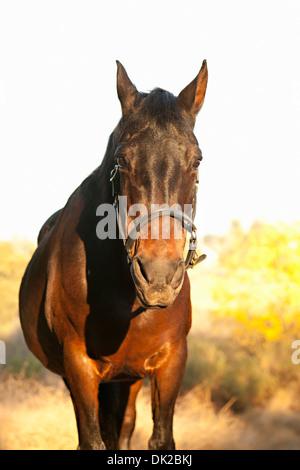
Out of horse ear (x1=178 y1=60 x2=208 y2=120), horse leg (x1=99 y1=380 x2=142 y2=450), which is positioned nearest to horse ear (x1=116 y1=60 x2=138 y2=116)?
horse ear (x1=178 y1=60 x2=208 y2=120)

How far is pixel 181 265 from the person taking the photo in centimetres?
299

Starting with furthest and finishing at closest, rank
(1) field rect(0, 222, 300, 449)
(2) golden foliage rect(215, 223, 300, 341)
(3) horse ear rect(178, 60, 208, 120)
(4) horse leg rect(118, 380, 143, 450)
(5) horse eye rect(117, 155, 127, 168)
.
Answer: (2) golden foliage rect(215, 223, 300, 341), (1) field rect(0, 222, 300, 449), (4) horse leg rect(118, 380, 143, 450), (3) horse ear rect(178, 60, 208, 120), (5) horse eye rect(117, 155, 127, 168)

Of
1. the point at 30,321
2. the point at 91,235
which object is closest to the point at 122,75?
the point at 91,235

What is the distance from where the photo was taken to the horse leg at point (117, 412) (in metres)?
5.35

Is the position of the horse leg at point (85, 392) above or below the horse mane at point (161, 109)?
below

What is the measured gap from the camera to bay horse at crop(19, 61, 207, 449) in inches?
121

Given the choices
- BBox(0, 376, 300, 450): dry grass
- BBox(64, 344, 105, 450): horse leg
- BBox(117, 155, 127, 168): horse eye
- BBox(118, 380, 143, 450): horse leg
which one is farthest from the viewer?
BBox(0, 376, 300, 450): dry grass

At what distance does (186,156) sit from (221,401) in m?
11.6

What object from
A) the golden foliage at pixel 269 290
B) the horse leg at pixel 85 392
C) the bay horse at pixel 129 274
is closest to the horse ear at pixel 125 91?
the bay horse at pixel 129 274

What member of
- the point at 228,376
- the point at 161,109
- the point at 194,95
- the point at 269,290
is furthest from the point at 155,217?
the point at 269,290

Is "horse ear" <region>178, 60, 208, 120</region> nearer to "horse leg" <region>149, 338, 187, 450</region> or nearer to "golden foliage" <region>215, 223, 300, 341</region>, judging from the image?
"horse leg" <region>149, 338, 187, 450</region>

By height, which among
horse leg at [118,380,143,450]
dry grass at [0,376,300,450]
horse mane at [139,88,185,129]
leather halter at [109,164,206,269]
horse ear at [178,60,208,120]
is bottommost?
dry grass at [0,376,300,450]

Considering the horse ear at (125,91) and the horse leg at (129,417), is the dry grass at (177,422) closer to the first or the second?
the horse leg at (129,417)

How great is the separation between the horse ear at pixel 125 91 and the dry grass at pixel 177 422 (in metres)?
8.11
